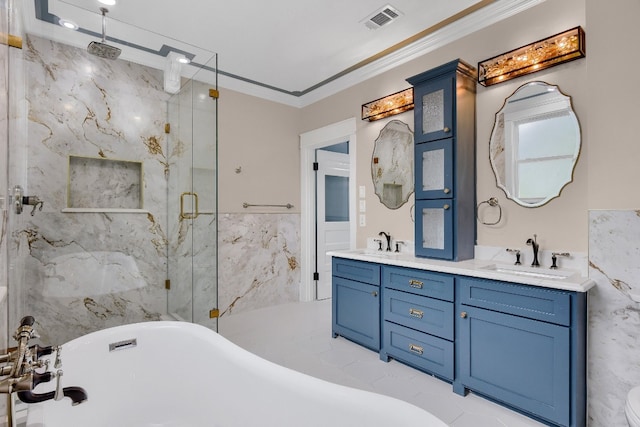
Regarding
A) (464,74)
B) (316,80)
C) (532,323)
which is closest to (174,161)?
(316,80)

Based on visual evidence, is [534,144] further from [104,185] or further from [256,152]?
[104,185]

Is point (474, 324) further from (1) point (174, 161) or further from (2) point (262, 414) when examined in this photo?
(1) point (174, 161)

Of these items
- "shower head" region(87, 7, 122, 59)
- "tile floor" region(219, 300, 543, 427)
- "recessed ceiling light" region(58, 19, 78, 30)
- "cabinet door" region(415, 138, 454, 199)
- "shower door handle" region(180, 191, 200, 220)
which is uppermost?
"recessed ceiling light" region(58, 19, 78, 30)

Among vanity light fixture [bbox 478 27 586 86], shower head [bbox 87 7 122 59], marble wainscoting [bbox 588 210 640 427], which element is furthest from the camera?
shower head [bbox 87 7 122 59]

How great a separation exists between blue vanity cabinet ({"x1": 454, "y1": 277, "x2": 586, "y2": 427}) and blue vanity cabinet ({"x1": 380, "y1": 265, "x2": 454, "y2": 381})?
81mm

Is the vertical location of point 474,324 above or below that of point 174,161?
below

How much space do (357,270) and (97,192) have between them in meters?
2.34

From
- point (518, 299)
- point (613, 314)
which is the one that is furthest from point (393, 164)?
point (613, 314)

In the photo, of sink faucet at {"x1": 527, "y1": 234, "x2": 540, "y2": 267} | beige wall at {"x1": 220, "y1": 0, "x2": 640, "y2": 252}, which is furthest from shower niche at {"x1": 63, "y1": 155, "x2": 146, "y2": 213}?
sink faucet at {"x1": 527, "y1": 234, "x2": 540, "y2": 267}

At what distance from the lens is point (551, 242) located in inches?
86.5

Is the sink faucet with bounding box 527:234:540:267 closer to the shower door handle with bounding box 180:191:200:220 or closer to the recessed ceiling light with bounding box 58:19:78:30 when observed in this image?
the shower door handle with bounding box 180:191:200:220

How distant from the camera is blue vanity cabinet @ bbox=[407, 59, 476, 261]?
2436 mm

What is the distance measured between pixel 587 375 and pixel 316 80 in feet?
11.7

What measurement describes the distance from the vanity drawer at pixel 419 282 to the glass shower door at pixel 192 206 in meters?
1.57
